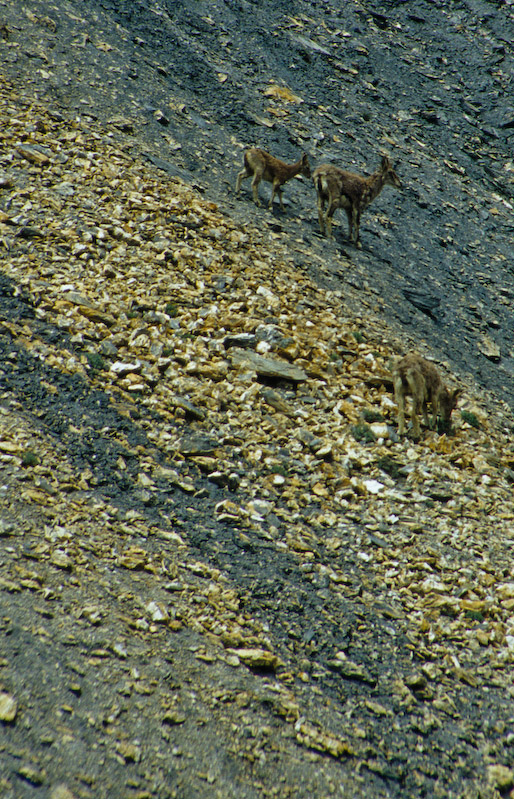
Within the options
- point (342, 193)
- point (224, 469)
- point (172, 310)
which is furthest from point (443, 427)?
point (342, 193)

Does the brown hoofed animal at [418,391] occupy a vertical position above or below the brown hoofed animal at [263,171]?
above

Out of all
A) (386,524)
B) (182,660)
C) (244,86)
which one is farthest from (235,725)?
(244,86)

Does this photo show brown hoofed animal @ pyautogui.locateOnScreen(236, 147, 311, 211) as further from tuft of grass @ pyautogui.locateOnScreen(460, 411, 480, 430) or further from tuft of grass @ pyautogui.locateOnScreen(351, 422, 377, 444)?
tuft of grass @ pyautogui.locateOnScreen(351, 422, 377, 444)

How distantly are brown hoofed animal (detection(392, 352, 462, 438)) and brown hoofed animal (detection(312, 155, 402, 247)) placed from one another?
761 cm

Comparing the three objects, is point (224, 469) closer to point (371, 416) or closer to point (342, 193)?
point (371, 416)

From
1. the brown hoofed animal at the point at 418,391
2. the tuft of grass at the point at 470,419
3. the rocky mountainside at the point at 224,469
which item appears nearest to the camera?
the rocky mountainside at the point at 224,469

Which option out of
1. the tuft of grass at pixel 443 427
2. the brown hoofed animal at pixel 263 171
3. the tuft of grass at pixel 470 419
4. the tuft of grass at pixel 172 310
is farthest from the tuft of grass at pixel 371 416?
the brown hoofed animal at pixel 263 171

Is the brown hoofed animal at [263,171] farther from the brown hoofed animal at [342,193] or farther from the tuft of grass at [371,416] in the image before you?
the tuft of grass at [371,416]

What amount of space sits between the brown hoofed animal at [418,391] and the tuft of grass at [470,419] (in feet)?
1.78

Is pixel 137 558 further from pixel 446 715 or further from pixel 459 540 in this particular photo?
pixel 459 540

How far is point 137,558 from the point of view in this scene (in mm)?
6906

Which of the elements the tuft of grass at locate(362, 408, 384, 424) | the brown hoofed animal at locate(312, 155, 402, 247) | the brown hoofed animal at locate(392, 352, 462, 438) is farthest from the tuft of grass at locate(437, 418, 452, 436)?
the brown hoofed animal at locate(312, 155, 402, 247)

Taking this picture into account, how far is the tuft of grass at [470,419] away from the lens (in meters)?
11.7

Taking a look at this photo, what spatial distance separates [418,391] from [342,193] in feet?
28.3
